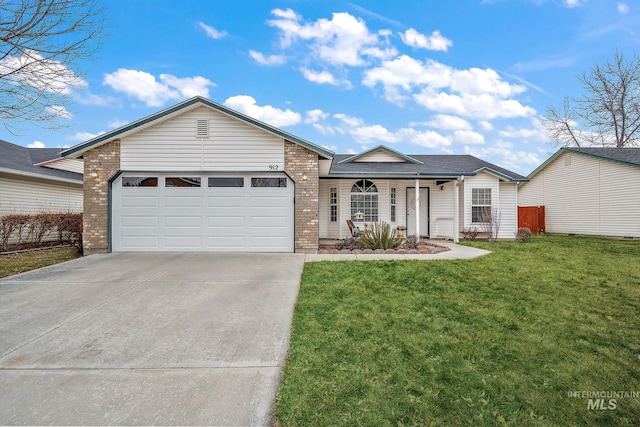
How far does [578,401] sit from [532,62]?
17596 millimetres

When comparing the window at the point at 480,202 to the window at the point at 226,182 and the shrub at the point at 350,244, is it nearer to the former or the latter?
the shrub at the point at 350,244

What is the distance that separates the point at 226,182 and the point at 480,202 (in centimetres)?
1118

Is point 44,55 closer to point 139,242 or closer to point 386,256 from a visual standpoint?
point 139,242

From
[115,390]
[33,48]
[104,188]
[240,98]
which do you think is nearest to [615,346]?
[115,390]

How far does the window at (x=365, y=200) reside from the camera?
13375mm

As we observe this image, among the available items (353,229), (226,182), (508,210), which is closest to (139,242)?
(226,182)

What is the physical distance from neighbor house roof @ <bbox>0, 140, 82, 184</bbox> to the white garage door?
238 inches

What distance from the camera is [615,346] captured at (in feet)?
11.4

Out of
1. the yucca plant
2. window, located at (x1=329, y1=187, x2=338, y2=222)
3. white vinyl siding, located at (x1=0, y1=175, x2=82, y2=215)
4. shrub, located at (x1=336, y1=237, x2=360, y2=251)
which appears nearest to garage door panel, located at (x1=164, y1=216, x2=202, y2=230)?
shrub, located at (x1=336, y1=237, x2=360, y2=251)

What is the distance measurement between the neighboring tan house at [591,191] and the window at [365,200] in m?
11.8

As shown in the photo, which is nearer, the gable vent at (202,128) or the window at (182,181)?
the gable vent at (202,128)

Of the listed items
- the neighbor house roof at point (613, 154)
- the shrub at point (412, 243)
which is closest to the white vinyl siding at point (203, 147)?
the shrub at point (412, 243)

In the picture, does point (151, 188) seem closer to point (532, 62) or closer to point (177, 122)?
point (177, 122)

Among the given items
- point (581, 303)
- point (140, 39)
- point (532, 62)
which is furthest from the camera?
point (532, 62)
